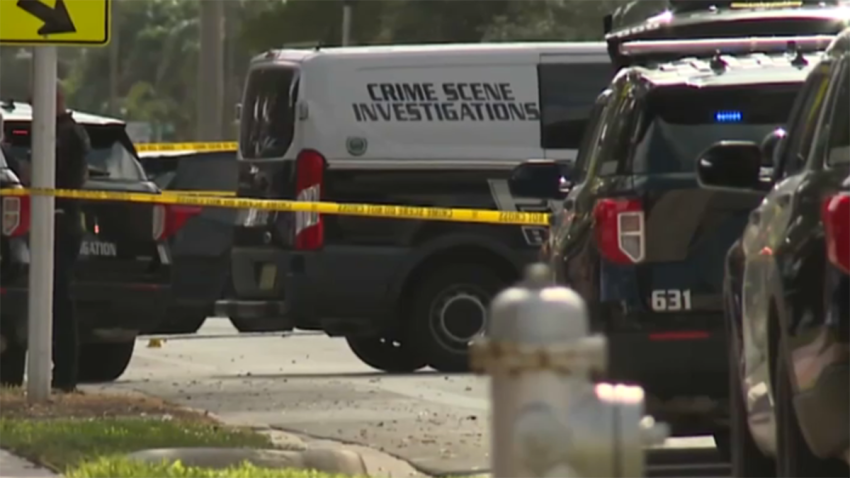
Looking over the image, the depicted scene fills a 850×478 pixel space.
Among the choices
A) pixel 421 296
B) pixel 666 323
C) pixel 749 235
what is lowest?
pixel 421 296

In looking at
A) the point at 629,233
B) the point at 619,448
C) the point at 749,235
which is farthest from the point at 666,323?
the point at 619,448

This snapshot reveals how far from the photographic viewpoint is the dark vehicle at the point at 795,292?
5.61m

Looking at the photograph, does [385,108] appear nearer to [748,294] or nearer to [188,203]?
[188,203]

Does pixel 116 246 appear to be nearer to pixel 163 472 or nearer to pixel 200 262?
pixel 200 262

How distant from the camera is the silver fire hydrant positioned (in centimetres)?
343

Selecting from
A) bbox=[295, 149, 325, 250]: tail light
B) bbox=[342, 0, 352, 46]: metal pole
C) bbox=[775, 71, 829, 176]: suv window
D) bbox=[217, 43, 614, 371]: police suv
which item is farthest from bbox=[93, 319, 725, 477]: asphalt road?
bbox=[342, 0, 352, 46]: metal pole

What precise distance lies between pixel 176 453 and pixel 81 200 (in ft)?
16.4

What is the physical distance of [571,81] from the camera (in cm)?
1502

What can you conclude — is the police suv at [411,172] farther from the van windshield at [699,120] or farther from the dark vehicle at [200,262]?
the van windshield at [699,120]

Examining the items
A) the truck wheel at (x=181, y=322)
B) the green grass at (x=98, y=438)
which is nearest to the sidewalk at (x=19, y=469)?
the green grass at (x=98, y=438)

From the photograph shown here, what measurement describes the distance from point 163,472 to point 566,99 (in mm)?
7267

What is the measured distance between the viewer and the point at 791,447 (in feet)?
20.1

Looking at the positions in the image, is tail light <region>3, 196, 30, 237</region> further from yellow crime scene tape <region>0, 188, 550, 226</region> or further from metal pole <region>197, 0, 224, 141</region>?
metal pole <region>197, 0, 224, 141</region>

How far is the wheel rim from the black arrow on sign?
14.6ft
